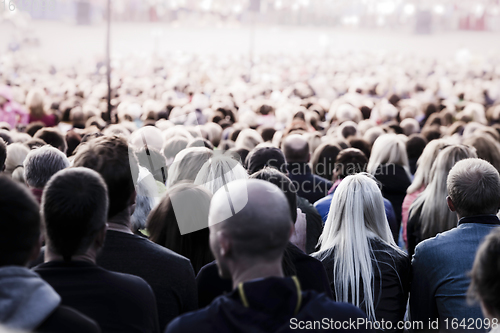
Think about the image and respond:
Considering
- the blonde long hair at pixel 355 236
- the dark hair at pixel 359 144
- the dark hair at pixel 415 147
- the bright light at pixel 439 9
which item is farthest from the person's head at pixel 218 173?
the bright light at pixel 439 9

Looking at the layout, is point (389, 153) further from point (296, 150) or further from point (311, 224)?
point (311, 224)

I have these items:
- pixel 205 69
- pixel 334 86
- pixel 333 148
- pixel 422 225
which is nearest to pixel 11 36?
pixel 205 69

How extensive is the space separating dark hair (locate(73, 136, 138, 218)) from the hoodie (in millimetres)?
726

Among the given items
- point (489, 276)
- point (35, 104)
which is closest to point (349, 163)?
point (489, 276)

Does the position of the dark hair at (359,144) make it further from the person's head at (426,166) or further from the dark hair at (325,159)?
the person's head at (426,166)

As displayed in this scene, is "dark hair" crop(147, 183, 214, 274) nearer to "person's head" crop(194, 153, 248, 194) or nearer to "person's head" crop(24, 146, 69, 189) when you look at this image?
"person's head" crop(194, 153, 248, 194)

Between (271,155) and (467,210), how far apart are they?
1.54 m

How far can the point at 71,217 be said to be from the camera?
1807 mm

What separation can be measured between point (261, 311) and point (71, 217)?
73cm

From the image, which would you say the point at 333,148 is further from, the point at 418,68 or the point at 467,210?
the point at 418,68

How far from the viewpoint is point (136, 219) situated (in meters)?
3.08

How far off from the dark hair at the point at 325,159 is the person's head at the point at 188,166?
183cm

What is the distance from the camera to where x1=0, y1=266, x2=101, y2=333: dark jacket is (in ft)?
4.71

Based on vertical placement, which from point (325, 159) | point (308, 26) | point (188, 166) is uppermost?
point (308, 26)
